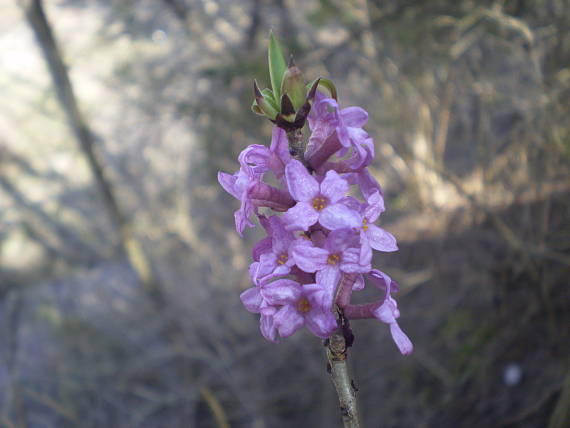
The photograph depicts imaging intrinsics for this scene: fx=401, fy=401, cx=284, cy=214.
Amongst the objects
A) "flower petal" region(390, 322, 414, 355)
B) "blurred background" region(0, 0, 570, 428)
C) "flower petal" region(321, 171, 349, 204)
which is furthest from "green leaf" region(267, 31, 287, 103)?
"blurred background" region(0, 0, 570, 428)

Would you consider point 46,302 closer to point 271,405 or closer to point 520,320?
point 271,405

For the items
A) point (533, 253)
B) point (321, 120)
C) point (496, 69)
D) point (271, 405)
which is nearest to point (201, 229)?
point (271, 405)

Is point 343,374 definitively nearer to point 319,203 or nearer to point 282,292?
point 282,292

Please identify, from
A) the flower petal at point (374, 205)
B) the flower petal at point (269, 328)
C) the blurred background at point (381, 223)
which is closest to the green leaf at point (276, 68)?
the flower petal at point (374, 205)

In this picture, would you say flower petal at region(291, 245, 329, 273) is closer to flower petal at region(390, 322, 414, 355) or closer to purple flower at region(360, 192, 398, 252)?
purple flower at region(360, 192, 398, 252)

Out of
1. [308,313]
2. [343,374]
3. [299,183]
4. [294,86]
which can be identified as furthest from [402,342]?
[294,86]

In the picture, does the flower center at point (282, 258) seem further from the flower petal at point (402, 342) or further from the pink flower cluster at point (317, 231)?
the flower petal at point (402, 342)
